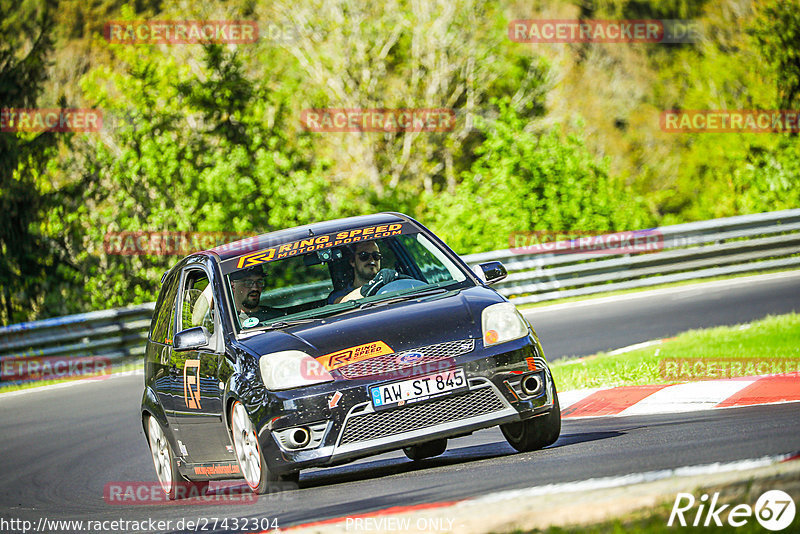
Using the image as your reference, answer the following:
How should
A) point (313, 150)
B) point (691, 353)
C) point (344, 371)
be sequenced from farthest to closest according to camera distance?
point (313, 150) → point (691, 353) → point (344, 371)

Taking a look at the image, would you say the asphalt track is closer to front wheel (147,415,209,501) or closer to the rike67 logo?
front wheel (147,415,209,501)

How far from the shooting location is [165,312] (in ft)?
27.8

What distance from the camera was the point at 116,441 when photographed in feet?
36.1

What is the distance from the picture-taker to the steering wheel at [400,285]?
7.48 m

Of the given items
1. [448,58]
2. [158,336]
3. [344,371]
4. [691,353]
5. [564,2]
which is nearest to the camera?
[344,371]

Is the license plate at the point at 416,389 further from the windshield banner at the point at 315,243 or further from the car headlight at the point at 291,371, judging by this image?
the windshield banner at the point at 315,243

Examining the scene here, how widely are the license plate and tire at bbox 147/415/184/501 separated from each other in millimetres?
2165

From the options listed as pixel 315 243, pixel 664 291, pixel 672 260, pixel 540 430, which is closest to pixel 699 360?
pixel 540 430

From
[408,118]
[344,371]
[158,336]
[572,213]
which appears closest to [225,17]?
[408,118]

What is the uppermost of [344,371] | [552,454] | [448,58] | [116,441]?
[448,58]

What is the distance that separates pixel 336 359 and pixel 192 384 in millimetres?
1403

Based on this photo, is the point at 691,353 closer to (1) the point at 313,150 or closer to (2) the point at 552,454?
(2) the point at 552,454

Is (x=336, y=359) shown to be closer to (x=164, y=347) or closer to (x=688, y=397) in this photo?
(x=164, y=347)

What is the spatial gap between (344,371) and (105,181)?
2125cm
